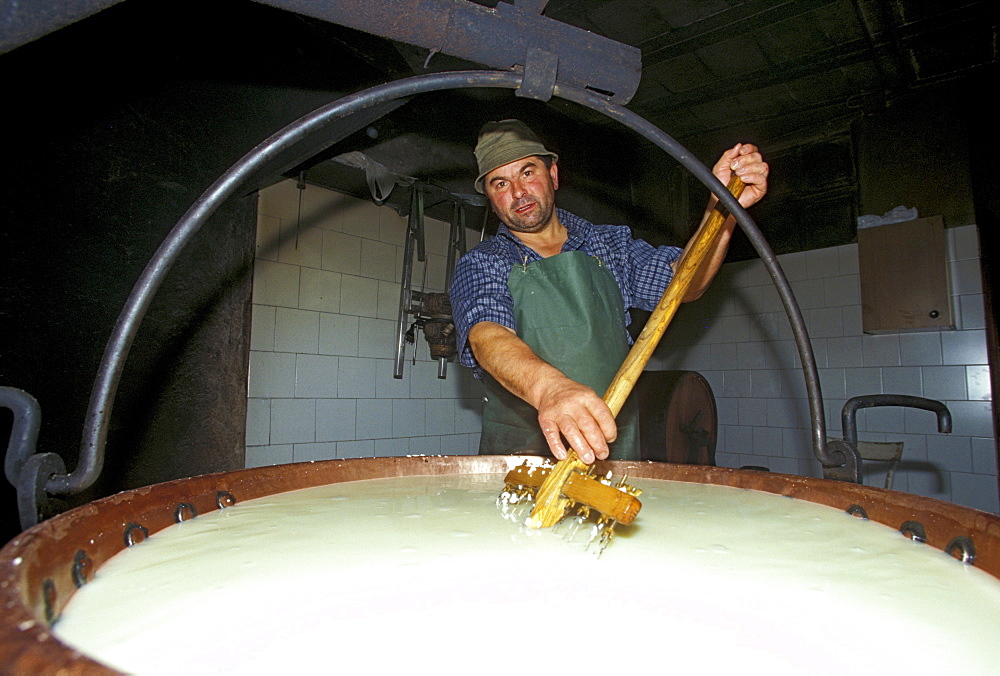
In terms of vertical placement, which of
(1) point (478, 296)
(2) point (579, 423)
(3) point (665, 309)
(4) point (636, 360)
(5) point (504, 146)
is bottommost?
(2) point (579, 423)

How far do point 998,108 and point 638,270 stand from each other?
2458mm

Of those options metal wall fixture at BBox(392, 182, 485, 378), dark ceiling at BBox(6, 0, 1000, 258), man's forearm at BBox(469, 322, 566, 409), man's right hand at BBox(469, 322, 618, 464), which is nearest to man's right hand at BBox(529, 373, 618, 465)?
man's right hand at BBox(469, 322, 618, 464)

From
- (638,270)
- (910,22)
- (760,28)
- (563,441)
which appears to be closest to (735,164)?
(563,441)

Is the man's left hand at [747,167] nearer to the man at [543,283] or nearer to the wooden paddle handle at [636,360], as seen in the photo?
the wooden paddle handle at [636,360]

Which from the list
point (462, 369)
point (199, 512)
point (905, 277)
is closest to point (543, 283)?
point (199, 512)

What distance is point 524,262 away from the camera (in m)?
2.00

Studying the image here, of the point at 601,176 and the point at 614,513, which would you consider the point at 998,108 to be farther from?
the point at 614,513

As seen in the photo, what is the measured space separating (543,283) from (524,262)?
100 mm

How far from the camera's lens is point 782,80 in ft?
10.2

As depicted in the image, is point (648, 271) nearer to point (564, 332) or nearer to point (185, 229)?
point (564, 332)

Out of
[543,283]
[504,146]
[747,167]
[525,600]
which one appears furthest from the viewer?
[543,283]

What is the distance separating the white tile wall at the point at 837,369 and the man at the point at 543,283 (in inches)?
90.5

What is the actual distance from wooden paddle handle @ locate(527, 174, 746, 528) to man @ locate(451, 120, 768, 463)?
0.53 meters

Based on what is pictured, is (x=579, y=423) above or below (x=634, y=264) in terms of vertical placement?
below
